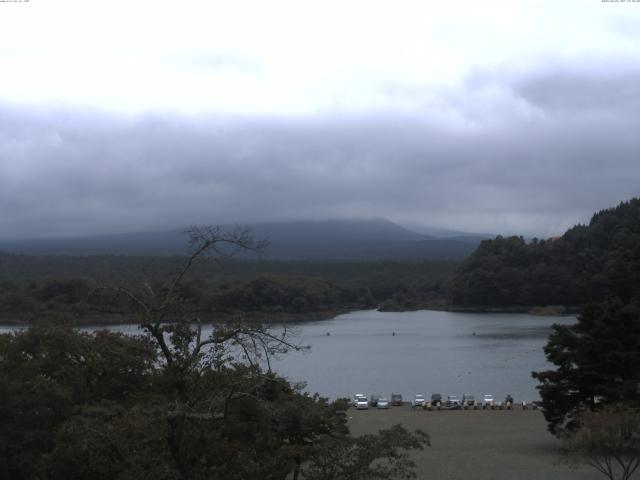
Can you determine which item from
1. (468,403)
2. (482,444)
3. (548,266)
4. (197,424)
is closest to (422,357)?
(468,403)

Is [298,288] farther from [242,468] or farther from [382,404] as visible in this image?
[242,468]

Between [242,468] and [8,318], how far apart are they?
54.9 metres

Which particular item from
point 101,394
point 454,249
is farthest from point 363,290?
point 454,249

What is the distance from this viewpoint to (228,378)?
6.60 m

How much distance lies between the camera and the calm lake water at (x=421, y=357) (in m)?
33.8

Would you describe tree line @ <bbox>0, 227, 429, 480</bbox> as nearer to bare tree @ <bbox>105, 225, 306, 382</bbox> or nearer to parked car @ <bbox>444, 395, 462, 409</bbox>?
bare tree @ <bbox>105, 225, 306, 382</bbox>

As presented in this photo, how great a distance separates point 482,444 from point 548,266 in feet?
208

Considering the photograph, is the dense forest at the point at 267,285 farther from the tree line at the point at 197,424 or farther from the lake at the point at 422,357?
the tree line at the point at 197,424

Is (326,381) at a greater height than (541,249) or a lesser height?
lesser

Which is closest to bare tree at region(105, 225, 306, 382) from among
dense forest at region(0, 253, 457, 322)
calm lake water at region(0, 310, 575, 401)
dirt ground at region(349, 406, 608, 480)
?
dirt ground at region(349, 406, 608, 480)

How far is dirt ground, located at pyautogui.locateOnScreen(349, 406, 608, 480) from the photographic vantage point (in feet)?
Result: 49.6

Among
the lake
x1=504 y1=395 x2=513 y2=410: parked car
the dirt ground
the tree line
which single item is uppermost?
the tree line

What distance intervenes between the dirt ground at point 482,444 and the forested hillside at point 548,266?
50.5 m

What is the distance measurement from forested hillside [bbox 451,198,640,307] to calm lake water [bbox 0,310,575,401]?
6612 mm
